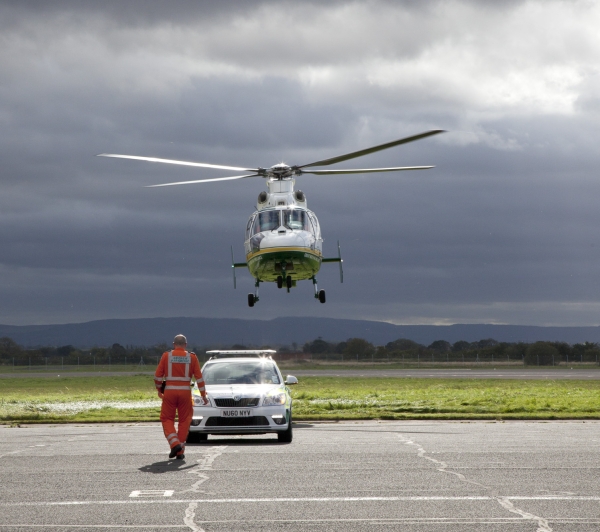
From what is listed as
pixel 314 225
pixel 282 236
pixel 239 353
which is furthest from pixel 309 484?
pixel 314 225

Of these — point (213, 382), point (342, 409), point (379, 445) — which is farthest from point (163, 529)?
point (342, 409)

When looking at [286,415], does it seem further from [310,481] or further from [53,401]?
[53,401]

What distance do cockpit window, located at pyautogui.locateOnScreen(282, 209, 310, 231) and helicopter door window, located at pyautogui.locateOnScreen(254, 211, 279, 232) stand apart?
325 mm

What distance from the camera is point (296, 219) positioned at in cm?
3294

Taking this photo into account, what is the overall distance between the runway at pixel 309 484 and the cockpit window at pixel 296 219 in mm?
16122

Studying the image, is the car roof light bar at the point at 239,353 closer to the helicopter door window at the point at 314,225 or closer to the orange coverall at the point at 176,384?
the orange coverall at the point at 176,384

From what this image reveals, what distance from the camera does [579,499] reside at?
915cm

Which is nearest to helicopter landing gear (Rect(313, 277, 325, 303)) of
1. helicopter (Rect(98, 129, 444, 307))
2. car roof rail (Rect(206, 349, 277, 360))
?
helicopter (Rect(98, 129, 444, 307))

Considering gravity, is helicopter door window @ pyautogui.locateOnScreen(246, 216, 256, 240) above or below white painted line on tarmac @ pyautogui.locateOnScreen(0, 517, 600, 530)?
above

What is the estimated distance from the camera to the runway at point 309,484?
8.08 m

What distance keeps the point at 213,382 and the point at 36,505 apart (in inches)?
325

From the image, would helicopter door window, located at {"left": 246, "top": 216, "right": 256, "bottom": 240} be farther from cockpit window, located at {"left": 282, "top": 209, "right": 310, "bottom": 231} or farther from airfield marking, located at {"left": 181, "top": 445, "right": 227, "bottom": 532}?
airfield marking, located at {"left": 181, "top": 445, "right": 227, "bottom": 532}

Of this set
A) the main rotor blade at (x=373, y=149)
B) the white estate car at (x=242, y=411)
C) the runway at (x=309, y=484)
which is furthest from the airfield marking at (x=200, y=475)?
the main rotor blade at (x=373, y=149)

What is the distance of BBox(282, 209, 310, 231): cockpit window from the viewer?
32719 millimetres
